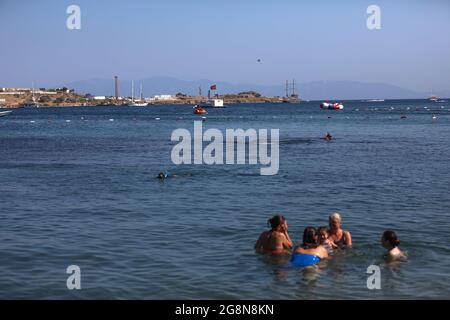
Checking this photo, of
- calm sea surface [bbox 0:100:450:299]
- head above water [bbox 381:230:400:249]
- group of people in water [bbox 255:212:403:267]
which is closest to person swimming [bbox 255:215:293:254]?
group of people in water [bbox 255:212:403:267]

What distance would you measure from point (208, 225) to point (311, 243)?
5301mm

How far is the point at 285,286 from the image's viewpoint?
1261 centimetres

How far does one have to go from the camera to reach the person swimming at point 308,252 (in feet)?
45.1

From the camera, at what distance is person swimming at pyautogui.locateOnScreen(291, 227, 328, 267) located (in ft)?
45.1

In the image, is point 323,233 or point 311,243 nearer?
point 311,243

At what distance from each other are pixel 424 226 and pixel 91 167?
71.2ft

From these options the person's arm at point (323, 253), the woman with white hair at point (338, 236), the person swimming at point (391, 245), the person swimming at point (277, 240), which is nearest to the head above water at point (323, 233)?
the woman with white hair at point (338, 236)

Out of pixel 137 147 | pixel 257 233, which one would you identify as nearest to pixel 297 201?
pixel 257 233

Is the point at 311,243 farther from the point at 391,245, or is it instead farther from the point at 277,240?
the point at 391,245

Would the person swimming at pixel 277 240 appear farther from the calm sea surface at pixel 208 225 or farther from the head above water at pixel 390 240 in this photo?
the head above water at pixel 390 240

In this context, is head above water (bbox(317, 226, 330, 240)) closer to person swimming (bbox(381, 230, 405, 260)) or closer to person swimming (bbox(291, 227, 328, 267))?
person swimming (bbox(291, 227, 328, 267))

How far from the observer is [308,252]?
1385 cm

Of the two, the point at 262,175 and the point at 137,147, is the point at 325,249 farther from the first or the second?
the point at 137,147

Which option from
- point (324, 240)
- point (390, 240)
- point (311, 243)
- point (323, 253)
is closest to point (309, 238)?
point (311, 243)
